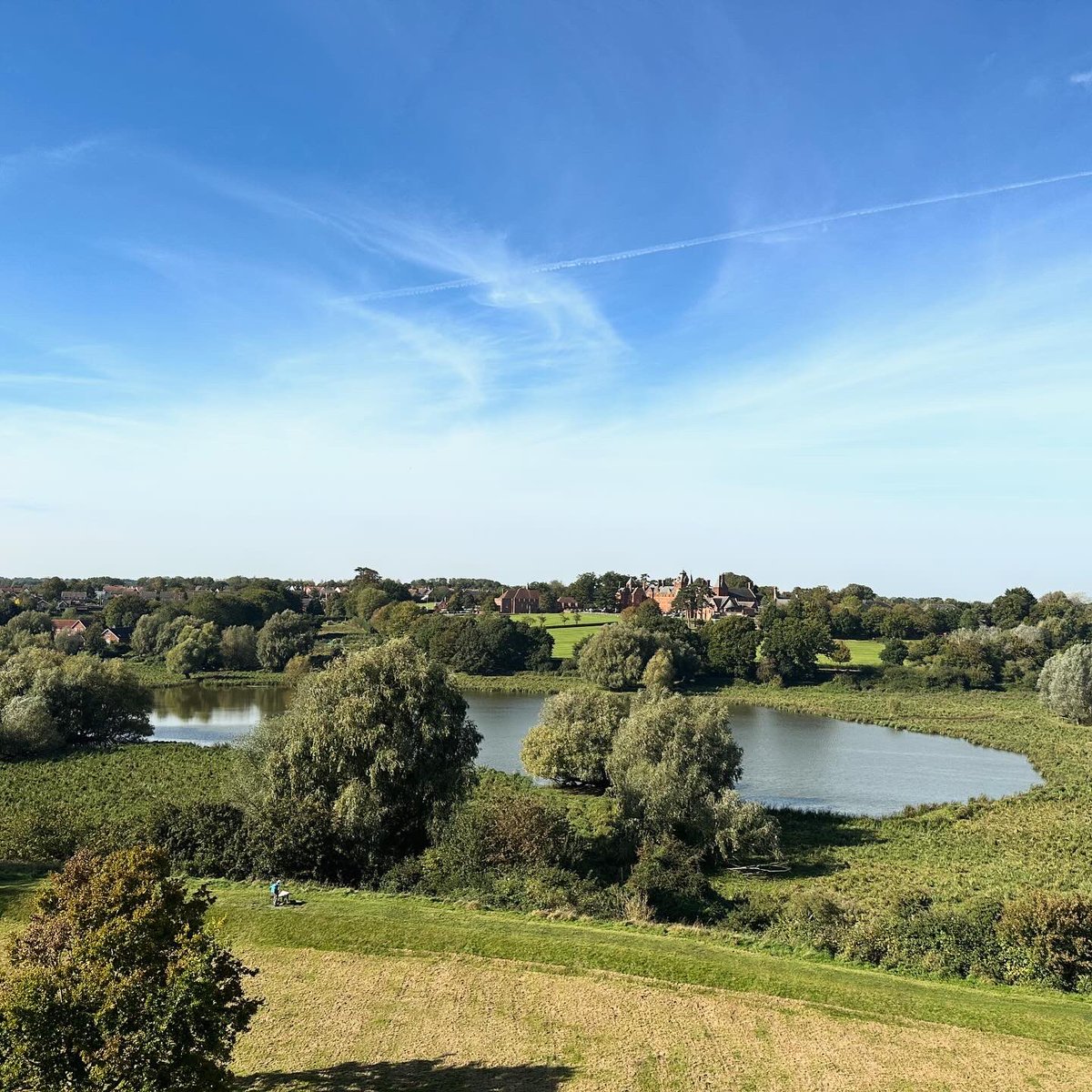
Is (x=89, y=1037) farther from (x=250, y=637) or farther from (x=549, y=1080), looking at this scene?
(x=250, y=637)

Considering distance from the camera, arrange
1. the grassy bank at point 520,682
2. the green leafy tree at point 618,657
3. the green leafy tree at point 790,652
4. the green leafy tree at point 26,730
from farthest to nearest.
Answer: the green leafy tree at point 790,652, the grassy bank at point 520,682, the green leafy tree at point 618,657, the green leafy tree at point 26,730

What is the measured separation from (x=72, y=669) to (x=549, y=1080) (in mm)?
42207

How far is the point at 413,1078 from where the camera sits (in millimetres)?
10070

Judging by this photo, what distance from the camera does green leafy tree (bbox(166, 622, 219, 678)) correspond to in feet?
237

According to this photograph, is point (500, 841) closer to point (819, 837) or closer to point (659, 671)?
point (819, 837)

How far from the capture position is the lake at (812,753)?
34.8 m

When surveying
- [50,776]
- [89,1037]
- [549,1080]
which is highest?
[89,1037]

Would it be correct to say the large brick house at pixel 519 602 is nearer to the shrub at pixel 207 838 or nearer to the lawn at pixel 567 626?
the lawn at pixel 567 626

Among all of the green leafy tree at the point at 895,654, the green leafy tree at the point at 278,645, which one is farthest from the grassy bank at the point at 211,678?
the green leafy tree at the point at 895,654

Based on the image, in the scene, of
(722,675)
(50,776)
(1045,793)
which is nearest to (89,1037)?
(50,776)

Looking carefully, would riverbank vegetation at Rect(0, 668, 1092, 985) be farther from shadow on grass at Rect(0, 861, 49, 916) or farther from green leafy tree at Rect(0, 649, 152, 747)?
green leafy tree at Rect(0, 649, 152, 747)

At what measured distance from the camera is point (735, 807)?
2341 cm

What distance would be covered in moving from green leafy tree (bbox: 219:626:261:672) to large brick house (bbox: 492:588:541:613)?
53966mm

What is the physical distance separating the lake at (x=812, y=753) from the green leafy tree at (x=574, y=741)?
218 inches
